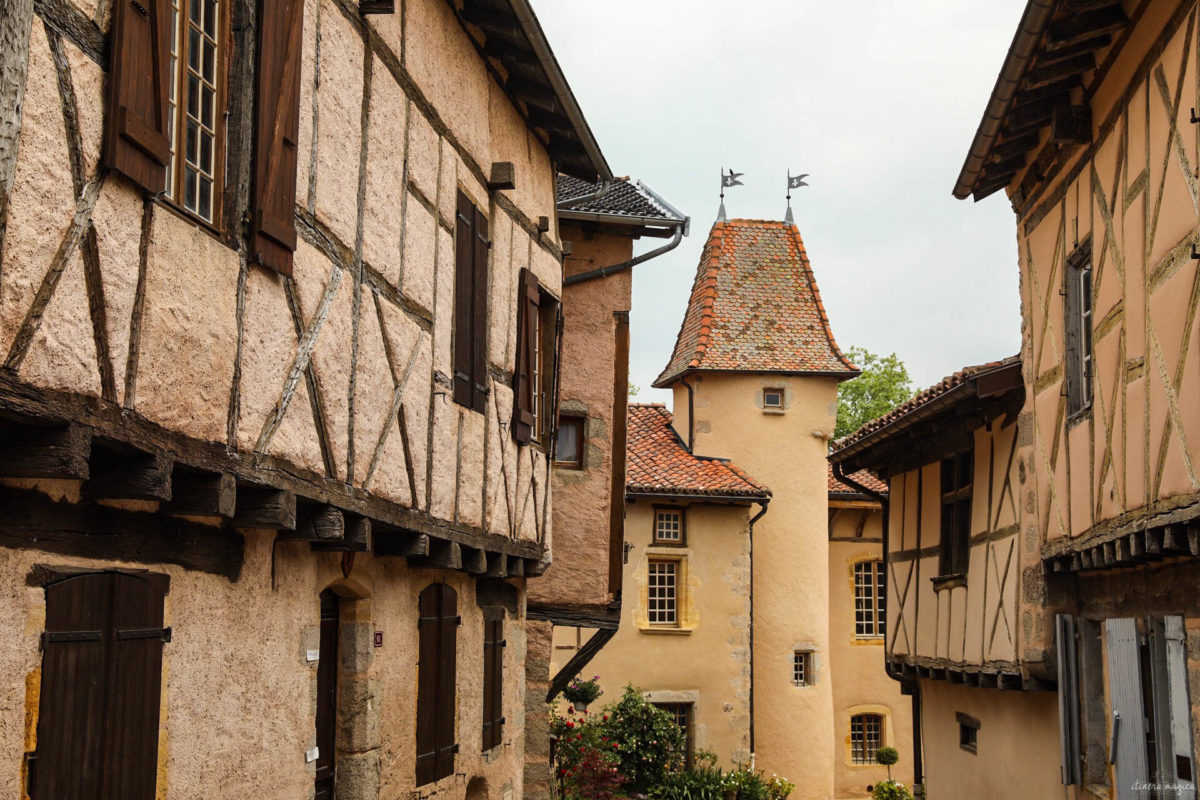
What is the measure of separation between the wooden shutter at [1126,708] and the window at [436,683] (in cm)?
449

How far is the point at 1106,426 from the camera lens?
28.6 feet

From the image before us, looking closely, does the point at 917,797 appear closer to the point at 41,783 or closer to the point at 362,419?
the point at 362,419

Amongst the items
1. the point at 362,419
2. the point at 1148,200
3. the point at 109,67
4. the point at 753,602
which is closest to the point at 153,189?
the point at 109,67

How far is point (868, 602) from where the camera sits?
24.6 m

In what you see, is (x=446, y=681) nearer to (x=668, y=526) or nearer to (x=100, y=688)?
(x=100, y=688)

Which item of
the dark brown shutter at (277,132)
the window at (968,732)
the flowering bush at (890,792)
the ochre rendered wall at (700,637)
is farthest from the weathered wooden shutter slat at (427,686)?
the flowering bush at (890,792)

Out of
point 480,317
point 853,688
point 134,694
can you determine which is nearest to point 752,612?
point 853,688

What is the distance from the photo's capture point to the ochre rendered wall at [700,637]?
70.3 feet

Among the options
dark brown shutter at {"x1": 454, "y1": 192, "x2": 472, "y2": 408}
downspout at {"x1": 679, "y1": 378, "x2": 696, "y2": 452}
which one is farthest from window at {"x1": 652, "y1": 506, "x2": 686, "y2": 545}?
dark brown shutter at {"x1": 454, "y1": 192, "x2": 472, "y2": 408}

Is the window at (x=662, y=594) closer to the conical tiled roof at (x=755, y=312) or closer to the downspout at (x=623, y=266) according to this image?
the conical tiled roof at (x=755, y=312)

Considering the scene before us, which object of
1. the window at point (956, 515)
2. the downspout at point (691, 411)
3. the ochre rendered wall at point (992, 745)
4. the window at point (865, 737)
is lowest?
the window at point (865, 737)

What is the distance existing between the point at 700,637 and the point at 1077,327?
510 inches

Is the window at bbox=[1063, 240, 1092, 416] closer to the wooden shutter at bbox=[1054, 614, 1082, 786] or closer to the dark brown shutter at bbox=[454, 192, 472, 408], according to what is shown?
the wooden shutter at bbox=[1054, 614, 1082, 786]

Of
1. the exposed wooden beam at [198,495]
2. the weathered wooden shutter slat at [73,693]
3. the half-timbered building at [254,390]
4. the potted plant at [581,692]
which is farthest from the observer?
the potted plant at [581,692]
